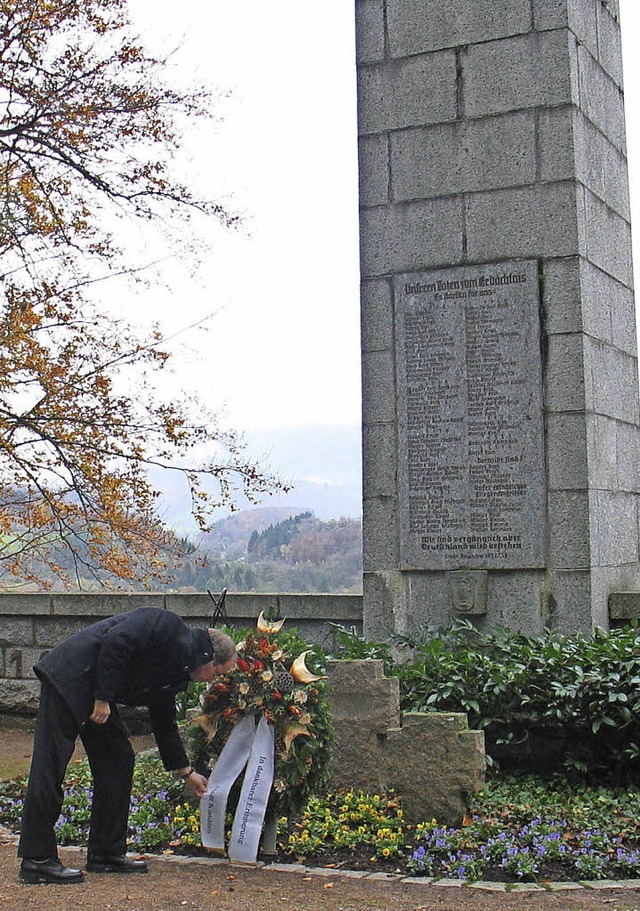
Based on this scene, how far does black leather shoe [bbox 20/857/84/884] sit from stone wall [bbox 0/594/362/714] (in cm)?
457

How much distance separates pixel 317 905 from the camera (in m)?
4.86

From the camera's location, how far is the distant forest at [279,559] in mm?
13375

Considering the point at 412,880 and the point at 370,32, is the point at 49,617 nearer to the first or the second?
the point at 370,32

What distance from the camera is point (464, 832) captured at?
5.90 m

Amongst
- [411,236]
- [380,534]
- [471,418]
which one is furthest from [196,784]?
[411,236]

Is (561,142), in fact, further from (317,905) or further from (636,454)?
(317,905)

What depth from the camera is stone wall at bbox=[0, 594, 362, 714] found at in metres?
10.0

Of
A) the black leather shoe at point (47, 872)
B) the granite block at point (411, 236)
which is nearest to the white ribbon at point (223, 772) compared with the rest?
the black leather shoe at point (47, 872)

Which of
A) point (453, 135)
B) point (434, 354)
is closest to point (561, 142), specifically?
point (453, 135)

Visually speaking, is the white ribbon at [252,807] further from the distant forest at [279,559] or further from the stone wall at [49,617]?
the distant forest at [279,559]

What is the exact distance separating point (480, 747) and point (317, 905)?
1554 mm

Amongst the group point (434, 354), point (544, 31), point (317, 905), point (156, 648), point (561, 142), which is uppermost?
point (544, 31)

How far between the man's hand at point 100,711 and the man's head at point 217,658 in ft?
1.37

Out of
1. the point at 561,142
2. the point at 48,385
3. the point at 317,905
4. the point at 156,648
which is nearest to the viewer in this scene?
the point at 317,905
